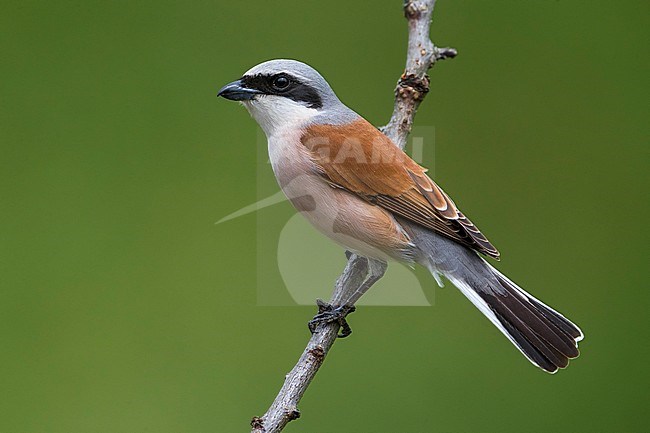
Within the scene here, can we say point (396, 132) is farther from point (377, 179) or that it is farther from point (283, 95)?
point (283, 95)

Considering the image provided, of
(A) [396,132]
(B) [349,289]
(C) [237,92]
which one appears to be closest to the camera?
(C) [237,92]

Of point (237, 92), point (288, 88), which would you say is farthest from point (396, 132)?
point (237, 92)

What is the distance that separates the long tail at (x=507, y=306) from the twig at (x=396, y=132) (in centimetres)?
14

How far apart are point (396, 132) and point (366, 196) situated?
317mm

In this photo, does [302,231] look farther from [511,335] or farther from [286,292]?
[511,335]

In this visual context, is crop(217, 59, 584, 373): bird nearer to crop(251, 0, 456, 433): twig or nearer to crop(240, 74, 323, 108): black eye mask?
crop(240, 74, 323, 108): black eye mask

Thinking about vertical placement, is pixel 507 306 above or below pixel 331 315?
above

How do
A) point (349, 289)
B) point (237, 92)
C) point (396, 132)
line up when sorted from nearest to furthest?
1. point (237, 92)
2. point (349, 289)
3. point (396, 132)

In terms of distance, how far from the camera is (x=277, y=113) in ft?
5.89

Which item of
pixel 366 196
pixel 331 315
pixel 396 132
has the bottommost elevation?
pixel 331 315

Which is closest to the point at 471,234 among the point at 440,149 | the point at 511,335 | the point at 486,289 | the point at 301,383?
the point at 486,289

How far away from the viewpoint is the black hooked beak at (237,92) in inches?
67.2

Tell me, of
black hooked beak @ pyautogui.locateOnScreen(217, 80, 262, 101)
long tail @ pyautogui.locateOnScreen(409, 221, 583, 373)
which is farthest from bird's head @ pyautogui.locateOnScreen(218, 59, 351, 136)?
long tail @ pyautogui.locateOnScreen(409, 221, 583, 373)

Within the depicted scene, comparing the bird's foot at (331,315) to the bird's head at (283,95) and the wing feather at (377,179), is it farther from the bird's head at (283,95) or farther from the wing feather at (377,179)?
the bird's head at (283,95)
